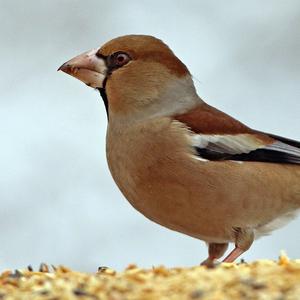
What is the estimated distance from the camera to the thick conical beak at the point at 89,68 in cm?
447

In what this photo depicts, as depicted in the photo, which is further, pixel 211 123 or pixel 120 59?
pixel 120 59

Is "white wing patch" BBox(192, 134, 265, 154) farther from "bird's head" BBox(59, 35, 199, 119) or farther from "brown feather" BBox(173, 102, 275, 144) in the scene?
"bird's head" BBox(59, 35, 199, 119)

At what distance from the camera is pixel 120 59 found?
14.7 ft

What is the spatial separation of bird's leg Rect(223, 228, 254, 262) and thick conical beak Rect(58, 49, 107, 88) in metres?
0.99

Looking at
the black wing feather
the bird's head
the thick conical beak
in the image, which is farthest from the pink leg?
the thick conical beak

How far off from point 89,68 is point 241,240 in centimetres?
110

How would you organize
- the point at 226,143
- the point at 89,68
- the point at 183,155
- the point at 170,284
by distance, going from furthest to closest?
the point at 89,68 < the point at 226,143 < the point at 183,155 < the point at 170,284

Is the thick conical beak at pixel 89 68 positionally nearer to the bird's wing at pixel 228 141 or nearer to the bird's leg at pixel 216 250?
the bird's wing at pixel 228 141

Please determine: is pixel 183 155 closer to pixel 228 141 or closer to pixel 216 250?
pixel 228 141

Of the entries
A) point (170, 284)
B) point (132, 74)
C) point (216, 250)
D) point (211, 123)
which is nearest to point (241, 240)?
point (216, 250)

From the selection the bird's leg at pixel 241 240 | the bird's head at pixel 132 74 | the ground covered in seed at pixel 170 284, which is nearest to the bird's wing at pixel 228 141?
the bird's head at pixel 132 74

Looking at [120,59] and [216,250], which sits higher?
[120,59]

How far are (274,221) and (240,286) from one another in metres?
1.72

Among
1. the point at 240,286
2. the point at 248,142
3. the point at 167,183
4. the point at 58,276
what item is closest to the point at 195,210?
the point at 167,183
